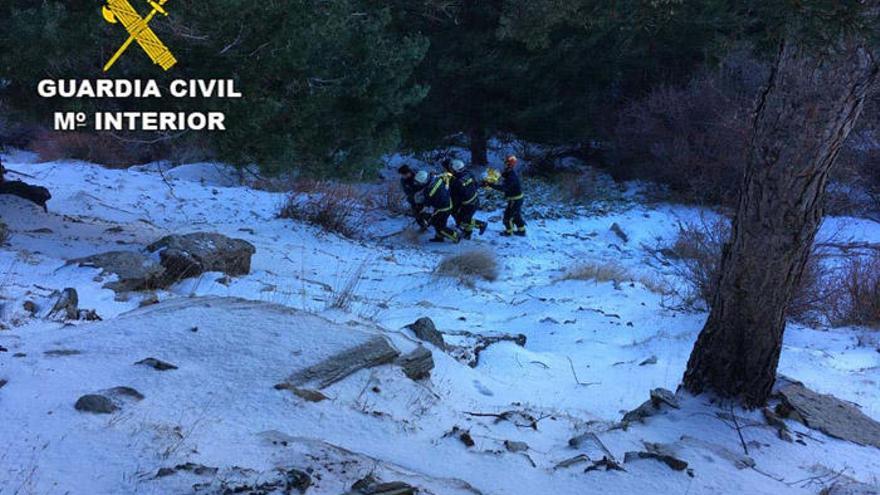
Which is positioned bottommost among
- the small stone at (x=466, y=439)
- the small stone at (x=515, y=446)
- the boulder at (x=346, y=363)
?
the small stone at (x=515, y=446)

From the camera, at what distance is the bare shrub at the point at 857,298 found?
26.1ft

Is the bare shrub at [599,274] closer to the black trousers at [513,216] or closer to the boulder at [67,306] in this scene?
the black trousers at [513,216]

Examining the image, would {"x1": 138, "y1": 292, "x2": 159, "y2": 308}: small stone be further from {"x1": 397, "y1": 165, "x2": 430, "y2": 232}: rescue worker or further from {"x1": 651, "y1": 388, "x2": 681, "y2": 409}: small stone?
{"x1": 397, "y1": 165, "x2": 430, "y2": 232}: rescue worker

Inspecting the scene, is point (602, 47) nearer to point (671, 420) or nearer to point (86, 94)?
point (86, 94)

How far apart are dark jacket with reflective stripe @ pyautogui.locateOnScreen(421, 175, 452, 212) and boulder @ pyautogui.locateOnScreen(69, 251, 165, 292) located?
242 inches

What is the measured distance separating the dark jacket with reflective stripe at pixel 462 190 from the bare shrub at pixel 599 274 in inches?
126

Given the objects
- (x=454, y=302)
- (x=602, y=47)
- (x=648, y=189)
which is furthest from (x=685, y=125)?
(x=454, y=302)

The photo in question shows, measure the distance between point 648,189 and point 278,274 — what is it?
12187 mm

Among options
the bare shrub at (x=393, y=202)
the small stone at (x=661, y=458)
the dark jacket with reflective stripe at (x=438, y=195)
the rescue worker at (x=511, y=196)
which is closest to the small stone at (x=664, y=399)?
the small stone at (x=661, y=458)

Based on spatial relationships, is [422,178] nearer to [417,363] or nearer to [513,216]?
[513,216]

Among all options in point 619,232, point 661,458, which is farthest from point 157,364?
point 619,232

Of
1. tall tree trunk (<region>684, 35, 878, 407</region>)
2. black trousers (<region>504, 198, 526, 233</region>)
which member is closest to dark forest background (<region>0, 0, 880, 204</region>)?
tall tree trunk (<region>684, 35, 878, 407</region>)

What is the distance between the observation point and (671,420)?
167 inches

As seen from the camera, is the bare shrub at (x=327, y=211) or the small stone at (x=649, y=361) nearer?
the small stone at (x=649, y=361)
